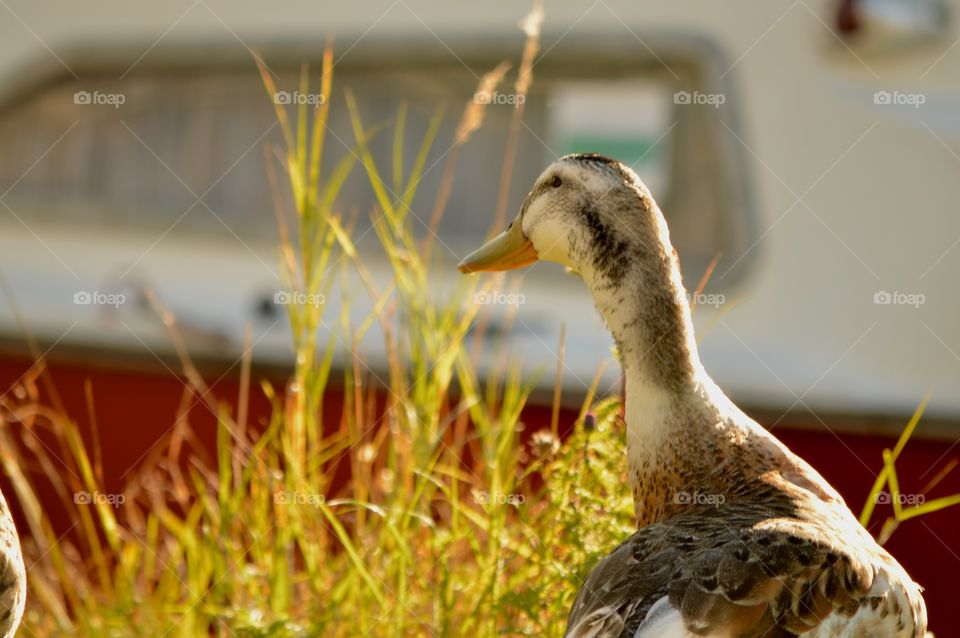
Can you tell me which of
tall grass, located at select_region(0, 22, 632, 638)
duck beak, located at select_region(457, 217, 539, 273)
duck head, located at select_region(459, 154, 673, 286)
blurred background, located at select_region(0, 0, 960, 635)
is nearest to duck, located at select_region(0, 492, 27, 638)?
tall grass, located at select_region(0, 22, 632, 638)

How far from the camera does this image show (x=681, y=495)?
2393mm

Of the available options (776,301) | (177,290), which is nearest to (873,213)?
(776,301)

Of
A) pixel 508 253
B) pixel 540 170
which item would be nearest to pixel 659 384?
pixel 508 253

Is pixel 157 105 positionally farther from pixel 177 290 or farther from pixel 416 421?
pixel 416 421

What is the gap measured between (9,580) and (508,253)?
1.07 metres

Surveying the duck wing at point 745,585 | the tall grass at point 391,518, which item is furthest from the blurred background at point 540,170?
the duck wing at point 745,585

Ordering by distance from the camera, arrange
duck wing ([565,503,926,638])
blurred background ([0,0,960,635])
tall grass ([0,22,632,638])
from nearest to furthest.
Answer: duck wing ([565,503,926,638]), tall grass ([0,22,632,638]), blurred background ([0,0,960,635])

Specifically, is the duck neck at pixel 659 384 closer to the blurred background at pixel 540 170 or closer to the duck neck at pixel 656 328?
the duck neck at pixel 656 328

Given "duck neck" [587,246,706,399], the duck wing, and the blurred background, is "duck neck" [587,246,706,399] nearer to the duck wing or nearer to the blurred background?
the duck wing

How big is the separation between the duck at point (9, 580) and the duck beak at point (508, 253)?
94cm

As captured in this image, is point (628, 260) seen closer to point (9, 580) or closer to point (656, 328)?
point (656, 328)

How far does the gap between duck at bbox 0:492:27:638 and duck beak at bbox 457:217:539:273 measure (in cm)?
94

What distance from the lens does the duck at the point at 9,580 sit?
244 centimetres

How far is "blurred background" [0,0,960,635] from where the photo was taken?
4.13m
